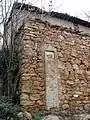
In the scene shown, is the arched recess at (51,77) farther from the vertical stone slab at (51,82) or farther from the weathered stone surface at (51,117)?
the weathered stone surface at (51,117)

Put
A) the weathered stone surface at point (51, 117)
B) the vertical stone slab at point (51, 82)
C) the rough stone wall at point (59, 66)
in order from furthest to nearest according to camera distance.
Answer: the vertical stone slab at point (51, 82) → the rough stone wall at point (59, 66) → the weathered stone surface at point (51, 117)

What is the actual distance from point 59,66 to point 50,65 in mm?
344

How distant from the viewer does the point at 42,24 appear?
7.31 meters

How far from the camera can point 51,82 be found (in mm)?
7203

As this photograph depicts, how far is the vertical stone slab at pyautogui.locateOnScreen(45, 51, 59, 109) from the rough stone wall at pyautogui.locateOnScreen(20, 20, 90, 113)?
0.37ft

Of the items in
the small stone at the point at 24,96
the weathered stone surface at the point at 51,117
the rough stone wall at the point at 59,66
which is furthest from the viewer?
the rough stone wall at the point at 59,66

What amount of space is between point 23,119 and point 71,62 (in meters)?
2.53

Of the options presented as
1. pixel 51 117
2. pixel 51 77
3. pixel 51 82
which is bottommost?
pixel 51 117

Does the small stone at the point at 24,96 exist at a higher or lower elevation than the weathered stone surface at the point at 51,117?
higher

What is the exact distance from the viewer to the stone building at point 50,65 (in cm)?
684

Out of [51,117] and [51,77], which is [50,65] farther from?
[51,117]

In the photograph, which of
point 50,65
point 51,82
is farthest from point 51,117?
point 50,65

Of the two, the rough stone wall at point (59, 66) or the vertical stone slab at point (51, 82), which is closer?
the rough stone wall at point (59, 66)

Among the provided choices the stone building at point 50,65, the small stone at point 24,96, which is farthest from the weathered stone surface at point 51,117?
the small stone at point 24,96
